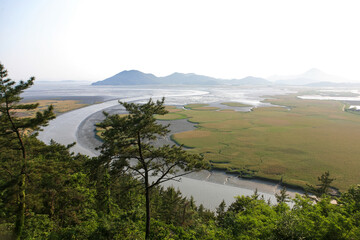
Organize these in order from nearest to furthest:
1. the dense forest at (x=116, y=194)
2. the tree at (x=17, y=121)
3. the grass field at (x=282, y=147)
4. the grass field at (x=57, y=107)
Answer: the dense forest at (x=116, y=194) → the tree at (x=17, y=121) → the grass field at (x=282, y=147) → the grass field at (x=57, y=107)

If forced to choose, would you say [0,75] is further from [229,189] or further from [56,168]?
[229,189]

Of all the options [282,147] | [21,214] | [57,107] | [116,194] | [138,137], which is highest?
[138,137]

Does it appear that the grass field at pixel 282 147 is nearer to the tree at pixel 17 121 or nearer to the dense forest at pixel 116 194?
the dense forest at pixel 116 194

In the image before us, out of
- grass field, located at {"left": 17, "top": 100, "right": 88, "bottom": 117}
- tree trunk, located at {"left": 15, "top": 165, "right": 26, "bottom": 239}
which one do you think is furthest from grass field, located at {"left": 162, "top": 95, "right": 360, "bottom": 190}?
grass field, located at {"left": 17, "top": 100, "right": 88, "bottom": 117}

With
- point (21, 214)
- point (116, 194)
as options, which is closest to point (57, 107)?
point (21, 214)

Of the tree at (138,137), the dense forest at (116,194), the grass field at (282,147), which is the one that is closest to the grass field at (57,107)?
the grass field at (282,147)

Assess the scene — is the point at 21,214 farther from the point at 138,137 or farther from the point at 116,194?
the point at 138,137

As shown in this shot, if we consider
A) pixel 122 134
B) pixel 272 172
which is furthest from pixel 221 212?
pixel 272 172

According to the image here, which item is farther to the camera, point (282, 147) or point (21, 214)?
point (282, 147)
